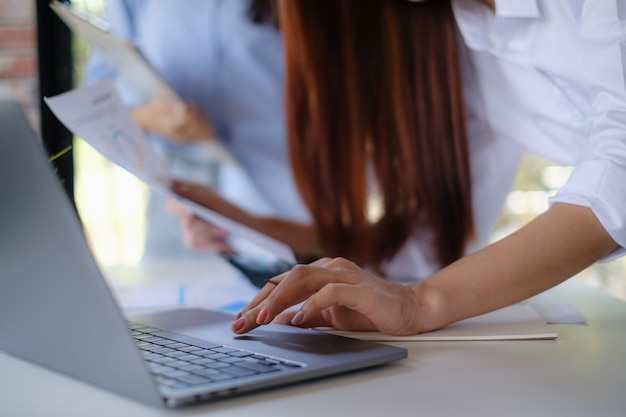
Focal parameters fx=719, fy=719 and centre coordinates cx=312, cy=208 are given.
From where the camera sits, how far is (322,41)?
1670mm

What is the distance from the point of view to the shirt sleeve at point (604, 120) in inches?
34.0

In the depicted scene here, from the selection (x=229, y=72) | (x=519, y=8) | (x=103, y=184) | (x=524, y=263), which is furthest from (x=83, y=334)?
(x=103, y=184)

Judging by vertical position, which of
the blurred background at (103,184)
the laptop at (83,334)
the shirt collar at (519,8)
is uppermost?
the shirt collar at (519,8)

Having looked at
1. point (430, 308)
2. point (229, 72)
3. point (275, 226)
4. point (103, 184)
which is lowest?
point (103, 184)

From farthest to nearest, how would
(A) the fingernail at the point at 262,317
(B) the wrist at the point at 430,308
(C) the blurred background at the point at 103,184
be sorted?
(C) the blurred background at the point at 103,184 < (B) the wrist at the point at 430,308 < (A) the fingernail at the point at 262,317

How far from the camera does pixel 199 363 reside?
0.62 meters

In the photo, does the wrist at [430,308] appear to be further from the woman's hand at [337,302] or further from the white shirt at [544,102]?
the white shirt at [544,102]

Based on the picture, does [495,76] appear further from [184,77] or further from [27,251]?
[27,251]

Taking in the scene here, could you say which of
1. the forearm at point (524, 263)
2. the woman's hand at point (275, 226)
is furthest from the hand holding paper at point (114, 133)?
the forearm at point (524, 263)

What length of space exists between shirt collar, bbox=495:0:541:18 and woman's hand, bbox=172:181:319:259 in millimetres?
689

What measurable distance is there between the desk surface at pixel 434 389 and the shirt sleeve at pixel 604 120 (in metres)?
0.17

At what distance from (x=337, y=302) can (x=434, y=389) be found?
0.16 meters

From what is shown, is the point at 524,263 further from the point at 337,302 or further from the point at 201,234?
the point at 201,234

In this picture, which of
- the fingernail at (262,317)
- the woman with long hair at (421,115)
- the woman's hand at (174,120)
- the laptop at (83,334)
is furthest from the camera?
the woman's hand at (174,120)
